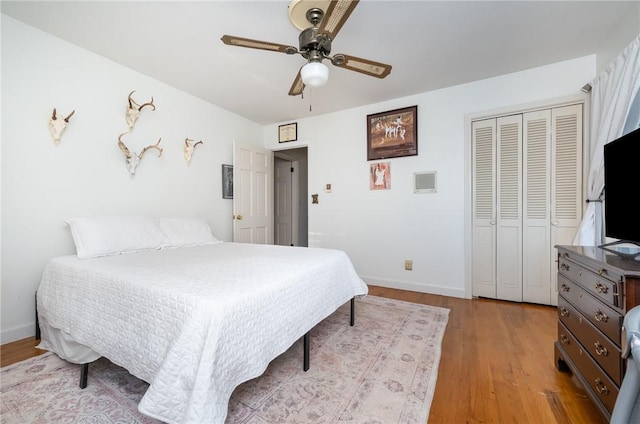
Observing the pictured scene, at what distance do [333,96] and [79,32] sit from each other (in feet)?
8.00

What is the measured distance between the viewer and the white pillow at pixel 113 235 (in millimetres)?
2014

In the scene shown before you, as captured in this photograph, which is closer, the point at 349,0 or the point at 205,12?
the point at 349,0

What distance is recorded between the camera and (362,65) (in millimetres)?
1794

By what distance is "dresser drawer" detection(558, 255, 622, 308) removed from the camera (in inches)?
42.4

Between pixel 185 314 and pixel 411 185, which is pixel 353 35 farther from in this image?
pixel 185 314

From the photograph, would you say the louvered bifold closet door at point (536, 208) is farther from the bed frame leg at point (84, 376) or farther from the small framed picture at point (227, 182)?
the bed frame leg at point (84, 376)

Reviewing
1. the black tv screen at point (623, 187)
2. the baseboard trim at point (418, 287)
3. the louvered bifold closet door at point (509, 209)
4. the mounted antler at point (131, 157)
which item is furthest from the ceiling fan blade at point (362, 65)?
the baseboard trim at point (418, 287)

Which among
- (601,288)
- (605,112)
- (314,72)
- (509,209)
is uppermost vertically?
(314,72)

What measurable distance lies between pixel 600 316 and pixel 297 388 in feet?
5.04

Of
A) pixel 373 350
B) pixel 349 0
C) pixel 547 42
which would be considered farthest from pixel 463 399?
pixel 547 42

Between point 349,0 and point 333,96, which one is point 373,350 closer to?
point 349,0

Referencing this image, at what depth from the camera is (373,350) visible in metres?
1.87

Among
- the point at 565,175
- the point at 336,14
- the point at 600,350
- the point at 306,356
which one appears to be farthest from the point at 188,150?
the point at 565,175

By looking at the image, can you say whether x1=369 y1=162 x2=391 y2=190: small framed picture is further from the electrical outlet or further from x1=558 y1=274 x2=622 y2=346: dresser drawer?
A: x1=558 y1=274 x2=622 y2=346: dresser drawer
